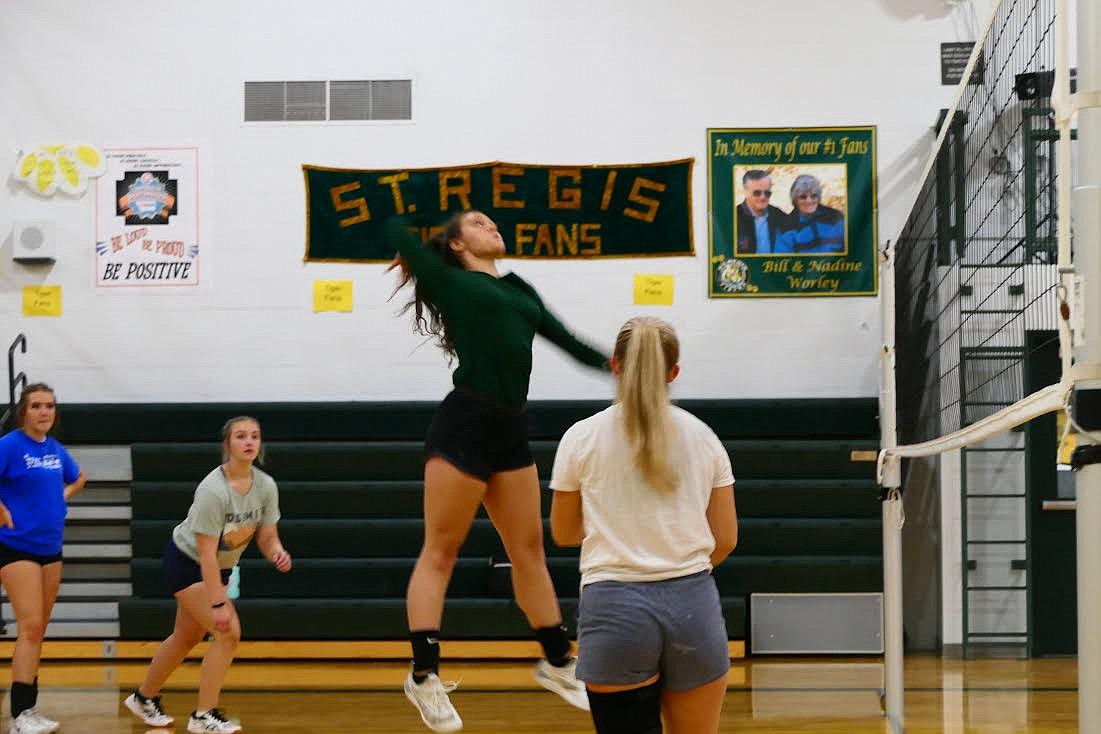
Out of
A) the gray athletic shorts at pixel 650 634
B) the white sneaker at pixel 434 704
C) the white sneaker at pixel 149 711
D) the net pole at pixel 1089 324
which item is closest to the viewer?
the net pole at pixel 1089 324

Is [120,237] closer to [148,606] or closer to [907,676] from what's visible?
[148,606]

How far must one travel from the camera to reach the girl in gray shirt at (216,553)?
19.1ft

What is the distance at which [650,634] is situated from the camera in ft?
9.82

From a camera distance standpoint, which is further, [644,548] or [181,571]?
[181,571]

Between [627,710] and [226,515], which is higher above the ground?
[226,515]

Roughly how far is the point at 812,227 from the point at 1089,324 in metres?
6.77

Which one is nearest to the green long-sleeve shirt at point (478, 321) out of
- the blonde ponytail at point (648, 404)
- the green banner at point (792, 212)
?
the blonde ponytail at point (648, 404)

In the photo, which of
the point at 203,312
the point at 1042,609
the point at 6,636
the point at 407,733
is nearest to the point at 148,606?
the point at 6,636

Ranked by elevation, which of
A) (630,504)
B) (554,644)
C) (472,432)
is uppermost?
(472,432)

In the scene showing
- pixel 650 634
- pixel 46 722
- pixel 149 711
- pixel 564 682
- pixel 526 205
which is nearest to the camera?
pixel 650 634

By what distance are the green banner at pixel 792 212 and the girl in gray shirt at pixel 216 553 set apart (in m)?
4.22

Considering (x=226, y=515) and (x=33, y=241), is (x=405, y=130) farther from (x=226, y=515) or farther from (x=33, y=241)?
(x=226, y=515)

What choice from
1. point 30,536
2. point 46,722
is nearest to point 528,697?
point 46,722

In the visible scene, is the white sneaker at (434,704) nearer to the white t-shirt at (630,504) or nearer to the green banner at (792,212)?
the white t-shirt at (630,504)
